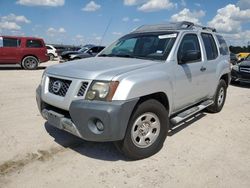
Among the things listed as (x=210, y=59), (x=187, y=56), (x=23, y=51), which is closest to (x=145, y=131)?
(x=187, y=56)

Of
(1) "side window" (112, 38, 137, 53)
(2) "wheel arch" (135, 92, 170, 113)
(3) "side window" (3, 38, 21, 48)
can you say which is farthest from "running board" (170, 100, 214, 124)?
(3) "side window" (3, 38, 21, 48)

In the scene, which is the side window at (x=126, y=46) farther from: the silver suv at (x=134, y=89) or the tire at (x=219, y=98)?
the tire at (x=219, y=98)

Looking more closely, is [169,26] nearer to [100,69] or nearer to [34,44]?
[100,69]

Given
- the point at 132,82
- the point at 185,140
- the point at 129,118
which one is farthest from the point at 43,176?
the point at 185,140

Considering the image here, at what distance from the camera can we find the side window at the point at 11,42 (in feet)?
47.5

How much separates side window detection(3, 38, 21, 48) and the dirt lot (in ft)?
34.5

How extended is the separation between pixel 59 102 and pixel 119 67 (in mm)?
946

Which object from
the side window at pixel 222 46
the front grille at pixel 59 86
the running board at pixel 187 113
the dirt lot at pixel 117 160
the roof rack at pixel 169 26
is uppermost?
the roof rack at pixel 169 26

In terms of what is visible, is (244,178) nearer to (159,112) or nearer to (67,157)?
(159,112)

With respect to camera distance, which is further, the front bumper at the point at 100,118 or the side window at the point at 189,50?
the side window at the point at 189,50

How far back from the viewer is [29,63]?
1536 cm

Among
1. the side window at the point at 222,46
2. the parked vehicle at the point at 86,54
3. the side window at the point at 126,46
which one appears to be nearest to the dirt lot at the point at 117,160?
the side window at the point at 126,46

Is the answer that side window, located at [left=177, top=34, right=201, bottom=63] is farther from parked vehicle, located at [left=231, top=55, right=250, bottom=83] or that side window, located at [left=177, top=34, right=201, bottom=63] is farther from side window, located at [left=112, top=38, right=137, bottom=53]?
parked vehicle, located at [left=231, top=55, right=250, bottom=83]

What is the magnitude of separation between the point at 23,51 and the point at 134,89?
13272mm
